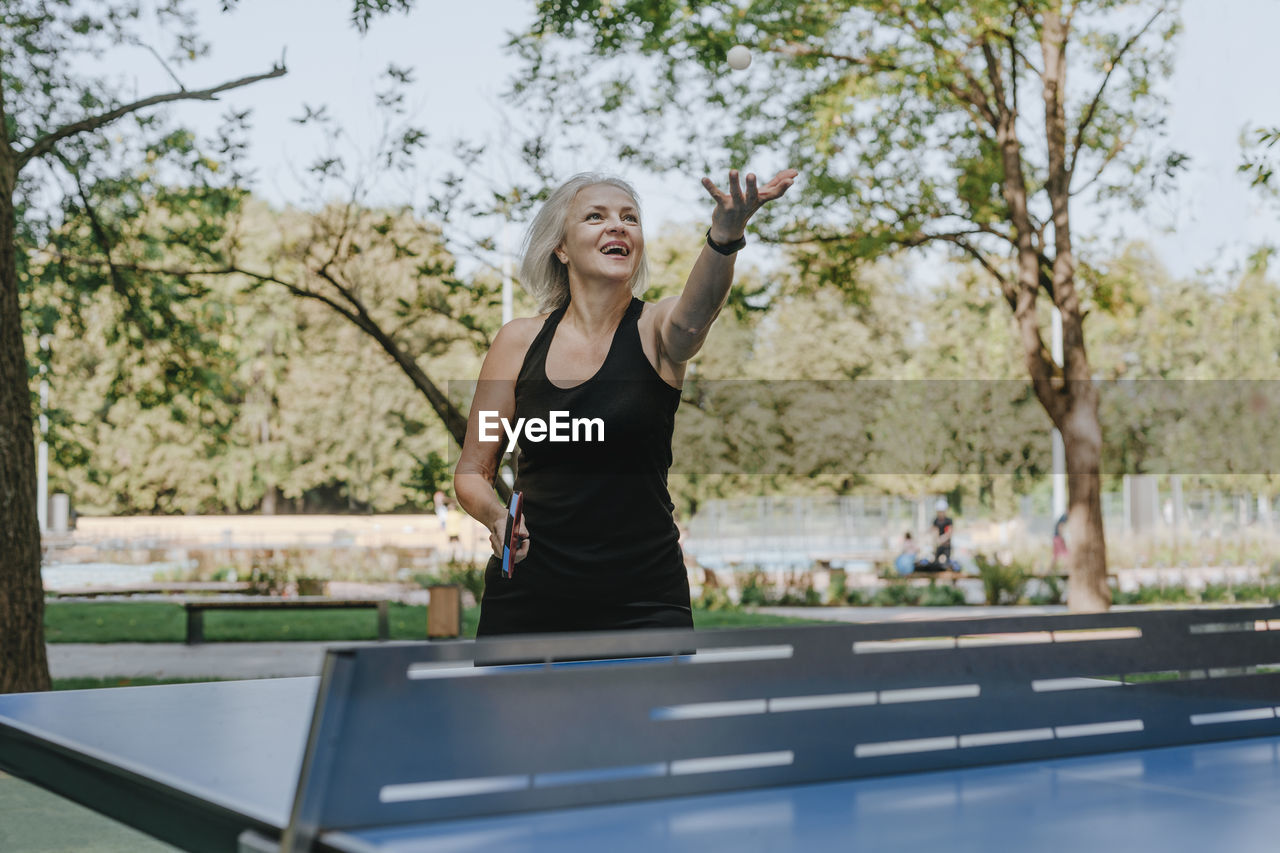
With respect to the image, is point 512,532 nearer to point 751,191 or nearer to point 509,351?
point 509,351

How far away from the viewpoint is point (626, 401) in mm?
2803

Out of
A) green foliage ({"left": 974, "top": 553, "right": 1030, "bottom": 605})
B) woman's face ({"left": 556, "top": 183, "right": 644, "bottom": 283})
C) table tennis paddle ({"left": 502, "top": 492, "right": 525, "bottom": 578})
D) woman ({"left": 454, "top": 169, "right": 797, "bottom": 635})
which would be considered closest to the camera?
table tennis paddle ({"left": 502, "top": 492, "right": 525, "bottom": 578})

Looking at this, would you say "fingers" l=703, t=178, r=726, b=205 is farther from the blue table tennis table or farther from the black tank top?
the blue table tennis table

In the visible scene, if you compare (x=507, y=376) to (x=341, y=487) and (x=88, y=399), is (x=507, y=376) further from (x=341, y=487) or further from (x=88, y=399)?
(x=341, y=487)

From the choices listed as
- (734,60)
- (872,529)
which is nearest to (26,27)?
(734,60)

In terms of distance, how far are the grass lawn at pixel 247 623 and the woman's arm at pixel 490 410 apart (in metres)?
12.2

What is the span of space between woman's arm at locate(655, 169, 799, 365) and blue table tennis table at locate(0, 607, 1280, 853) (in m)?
0.98

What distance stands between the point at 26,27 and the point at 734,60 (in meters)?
6.67

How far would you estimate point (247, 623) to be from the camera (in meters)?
18.8

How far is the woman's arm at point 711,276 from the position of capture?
2500mm

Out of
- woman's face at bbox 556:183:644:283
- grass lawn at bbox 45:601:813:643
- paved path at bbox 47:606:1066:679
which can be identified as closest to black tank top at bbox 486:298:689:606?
woman's face at bbox 556:183:644:283

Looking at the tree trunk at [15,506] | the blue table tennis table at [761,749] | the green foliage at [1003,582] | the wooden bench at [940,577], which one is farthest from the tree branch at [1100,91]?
the blue table tennis table at [761,749]

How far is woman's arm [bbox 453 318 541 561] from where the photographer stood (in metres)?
2.85

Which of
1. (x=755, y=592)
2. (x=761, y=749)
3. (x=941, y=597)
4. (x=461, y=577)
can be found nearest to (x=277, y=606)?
(x=461, y=577)
